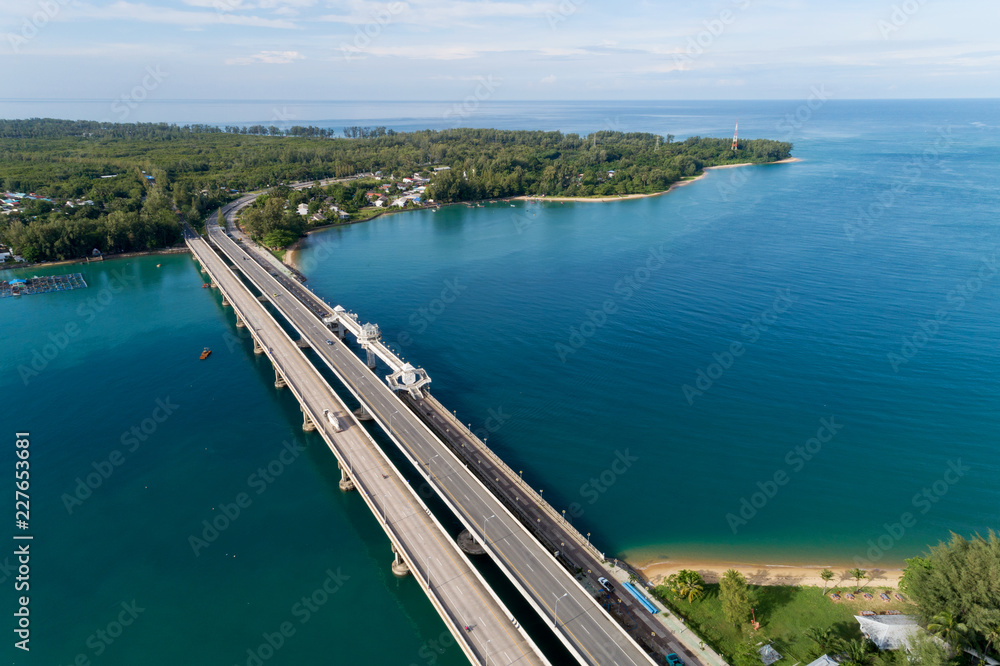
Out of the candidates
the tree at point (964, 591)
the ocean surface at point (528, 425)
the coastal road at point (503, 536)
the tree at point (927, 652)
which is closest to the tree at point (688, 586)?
the ocean surface at point (528, 425)

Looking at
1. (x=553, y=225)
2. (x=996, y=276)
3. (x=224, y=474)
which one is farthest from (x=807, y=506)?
(x=553, y=225)

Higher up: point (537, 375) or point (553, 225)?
point (553, 225)

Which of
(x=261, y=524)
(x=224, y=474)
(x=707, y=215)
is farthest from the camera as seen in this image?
(x=707, y=215)

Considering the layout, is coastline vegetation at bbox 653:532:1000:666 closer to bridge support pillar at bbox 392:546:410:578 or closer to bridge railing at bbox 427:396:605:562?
bridge railing at bbox 427:396:605:562

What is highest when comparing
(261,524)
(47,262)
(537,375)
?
(47,262)

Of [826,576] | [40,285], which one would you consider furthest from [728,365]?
[40,285]

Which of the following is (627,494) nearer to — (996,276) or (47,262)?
(996,276)

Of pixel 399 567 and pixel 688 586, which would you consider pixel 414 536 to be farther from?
pixel 688 586
